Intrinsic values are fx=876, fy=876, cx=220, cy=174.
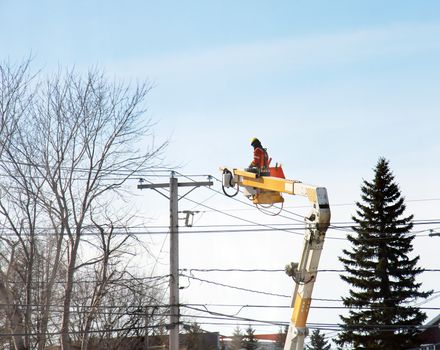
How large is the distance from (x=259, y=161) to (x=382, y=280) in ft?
90.5

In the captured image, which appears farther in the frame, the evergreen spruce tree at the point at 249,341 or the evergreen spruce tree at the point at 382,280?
the evergreen spruce tree at the point at 249,341

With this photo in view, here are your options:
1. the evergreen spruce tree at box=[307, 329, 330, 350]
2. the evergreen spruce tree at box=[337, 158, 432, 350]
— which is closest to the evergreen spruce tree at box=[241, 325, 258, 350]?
the evergreen spruce tree at box=[307, 329, 330, 350]

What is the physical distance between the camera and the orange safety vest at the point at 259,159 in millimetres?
17828

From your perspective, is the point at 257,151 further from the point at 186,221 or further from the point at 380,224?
the point at 380,224

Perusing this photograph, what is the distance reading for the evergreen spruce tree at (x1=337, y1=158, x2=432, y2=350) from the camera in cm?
4325

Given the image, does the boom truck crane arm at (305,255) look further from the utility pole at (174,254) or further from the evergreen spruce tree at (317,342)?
the evergreen spruce tree at (317,342)

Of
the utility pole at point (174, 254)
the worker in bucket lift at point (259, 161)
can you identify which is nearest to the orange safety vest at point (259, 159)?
the worker in bucket lift at point (259, 161)

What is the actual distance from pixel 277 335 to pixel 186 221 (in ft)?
183

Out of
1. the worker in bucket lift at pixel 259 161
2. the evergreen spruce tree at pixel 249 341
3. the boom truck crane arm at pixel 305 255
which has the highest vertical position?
the evergreen spruce tree at pixel 249 341

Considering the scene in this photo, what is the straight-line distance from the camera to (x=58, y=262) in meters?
25.9

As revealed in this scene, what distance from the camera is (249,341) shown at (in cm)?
7450

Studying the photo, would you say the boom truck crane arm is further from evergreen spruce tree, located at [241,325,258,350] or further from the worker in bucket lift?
evergreen spruce tree, located at [241,325,258,350]

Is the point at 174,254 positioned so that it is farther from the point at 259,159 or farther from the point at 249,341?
the point at 249,341

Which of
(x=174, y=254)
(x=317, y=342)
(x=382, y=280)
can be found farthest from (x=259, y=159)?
(x=317, y=342)
